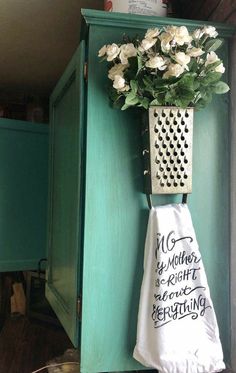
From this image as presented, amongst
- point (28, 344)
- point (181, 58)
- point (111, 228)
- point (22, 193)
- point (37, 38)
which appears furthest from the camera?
point (22, 193)

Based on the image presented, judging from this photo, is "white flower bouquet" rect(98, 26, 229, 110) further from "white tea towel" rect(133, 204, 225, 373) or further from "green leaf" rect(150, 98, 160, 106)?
"white tea towel" rect(133, 204, 225, 373)

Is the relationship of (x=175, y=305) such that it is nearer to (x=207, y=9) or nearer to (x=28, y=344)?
(x=207, y=9)

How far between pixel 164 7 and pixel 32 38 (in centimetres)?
79

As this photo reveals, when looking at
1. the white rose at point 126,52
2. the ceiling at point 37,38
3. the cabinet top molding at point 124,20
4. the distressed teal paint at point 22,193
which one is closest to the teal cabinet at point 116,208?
the cabinet top molding at point 124,20

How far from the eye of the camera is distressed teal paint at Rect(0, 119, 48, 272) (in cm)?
183

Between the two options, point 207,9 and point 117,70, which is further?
point 207,9

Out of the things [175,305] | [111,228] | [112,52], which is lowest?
[175,305]

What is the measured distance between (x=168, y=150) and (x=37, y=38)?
105 centimetres

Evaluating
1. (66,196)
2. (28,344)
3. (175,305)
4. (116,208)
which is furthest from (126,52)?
(28,344)

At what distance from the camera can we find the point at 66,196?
3.61ft

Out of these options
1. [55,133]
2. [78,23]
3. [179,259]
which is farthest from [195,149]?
[78,23]

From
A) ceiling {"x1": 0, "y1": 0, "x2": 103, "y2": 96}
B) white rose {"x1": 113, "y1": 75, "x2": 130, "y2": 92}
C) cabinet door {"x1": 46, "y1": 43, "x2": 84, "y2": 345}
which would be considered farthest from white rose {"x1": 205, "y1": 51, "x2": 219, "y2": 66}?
ceiling {"x1": 0, "y1": 0, "x2": 103, "y2": 96}

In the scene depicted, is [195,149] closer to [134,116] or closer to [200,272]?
[134,116]

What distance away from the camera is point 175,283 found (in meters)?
0.84
